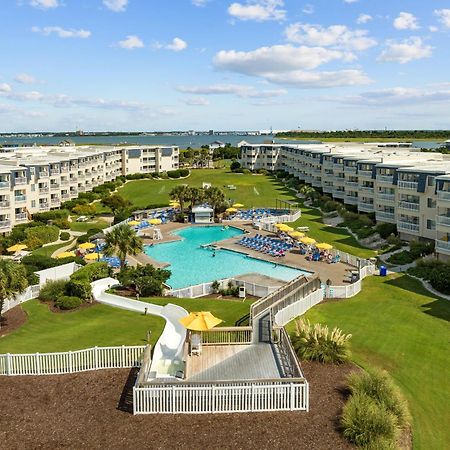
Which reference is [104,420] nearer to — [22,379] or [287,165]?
[22,379]

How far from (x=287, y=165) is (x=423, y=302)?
88.8 meters

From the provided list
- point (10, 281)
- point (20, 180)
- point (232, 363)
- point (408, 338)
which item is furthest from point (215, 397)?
point (20, 180)

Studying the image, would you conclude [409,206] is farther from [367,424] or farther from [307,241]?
[367,424]

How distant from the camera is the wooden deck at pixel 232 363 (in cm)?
2108

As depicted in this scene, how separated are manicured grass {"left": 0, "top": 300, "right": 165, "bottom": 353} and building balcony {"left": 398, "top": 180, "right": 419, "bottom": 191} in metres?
34.4

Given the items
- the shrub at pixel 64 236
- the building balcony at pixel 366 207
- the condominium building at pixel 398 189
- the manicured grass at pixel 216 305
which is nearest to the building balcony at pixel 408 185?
the condominium building at pixel 398 189

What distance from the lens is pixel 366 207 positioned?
214 feet

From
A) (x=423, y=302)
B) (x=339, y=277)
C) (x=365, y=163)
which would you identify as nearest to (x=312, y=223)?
(x=365, y=163)

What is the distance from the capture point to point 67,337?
2667cm

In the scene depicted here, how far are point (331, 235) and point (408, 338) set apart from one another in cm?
3120

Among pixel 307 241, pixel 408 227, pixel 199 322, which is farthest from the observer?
pixel 408 227

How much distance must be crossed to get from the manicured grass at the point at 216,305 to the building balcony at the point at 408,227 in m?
24.1

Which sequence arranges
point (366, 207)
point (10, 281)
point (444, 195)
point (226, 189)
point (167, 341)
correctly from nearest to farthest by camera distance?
point (167, 341) < point (10, 281) < point (444, 195) < point (366, 207) < point (226, 189)

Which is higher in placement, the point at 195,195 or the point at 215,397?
the point at 195,195
